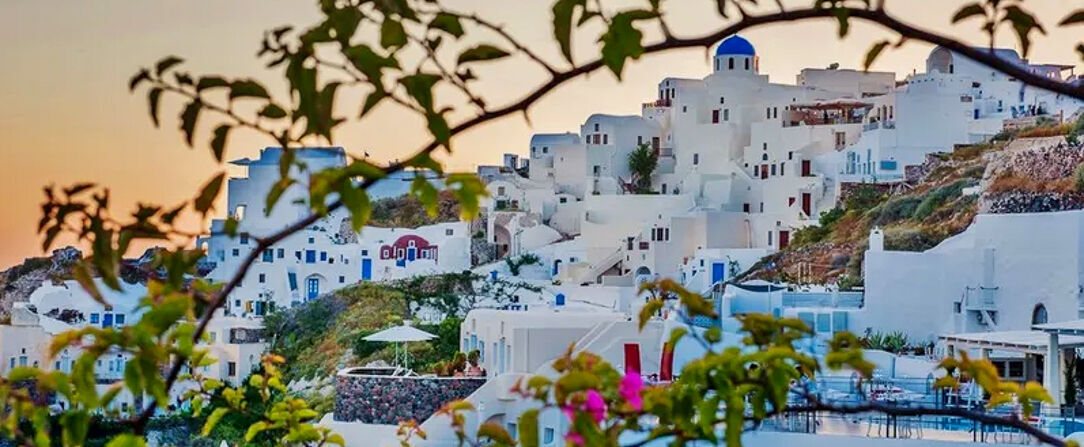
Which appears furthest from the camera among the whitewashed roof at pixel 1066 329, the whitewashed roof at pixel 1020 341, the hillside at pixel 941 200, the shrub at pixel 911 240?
the hillside at pixel 941 200

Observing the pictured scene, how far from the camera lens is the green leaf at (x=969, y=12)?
2.30m

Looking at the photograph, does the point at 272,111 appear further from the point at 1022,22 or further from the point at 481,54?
the point at 1022,22

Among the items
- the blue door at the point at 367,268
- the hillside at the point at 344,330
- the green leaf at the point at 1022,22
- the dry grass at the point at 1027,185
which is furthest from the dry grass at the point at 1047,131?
the green leaf at the point at 1022,22

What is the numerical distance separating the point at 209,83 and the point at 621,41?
50cm

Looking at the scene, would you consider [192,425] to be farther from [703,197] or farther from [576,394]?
[576,394]

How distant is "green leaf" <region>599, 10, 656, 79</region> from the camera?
81.8 inches

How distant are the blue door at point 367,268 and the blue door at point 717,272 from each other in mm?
12501

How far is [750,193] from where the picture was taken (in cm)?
3703

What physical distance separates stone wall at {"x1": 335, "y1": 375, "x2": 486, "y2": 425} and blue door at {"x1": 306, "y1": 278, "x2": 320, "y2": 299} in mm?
22170

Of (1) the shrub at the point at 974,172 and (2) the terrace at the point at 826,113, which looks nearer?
(1) the shrub at the point at 974,172

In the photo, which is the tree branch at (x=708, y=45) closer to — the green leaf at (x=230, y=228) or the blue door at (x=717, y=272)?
the green leaf at (x=230, y=228)

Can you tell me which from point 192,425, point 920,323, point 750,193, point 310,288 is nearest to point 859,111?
point 750,193

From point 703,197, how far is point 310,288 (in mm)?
9454

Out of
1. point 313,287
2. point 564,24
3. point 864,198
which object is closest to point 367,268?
point 313,287
